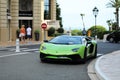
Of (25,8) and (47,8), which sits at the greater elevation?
(47,8)

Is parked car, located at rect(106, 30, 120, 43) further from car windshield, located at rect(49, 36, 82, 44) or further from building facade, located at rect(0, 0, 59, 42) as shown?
car windshield, located at rect(49, 36, 82, 44)

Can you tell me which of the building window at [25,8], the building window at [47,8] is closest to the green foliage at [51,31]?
the building window at [47,8]

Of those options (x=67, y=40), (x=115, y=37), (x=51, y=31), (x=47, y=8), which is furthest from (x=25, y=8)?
(x=67, y=40)

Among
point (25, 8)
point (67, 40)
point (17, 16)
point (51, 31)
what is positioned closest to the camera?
point (67, 40)

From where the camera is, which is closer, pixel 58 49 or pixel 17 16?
pixel 58 49

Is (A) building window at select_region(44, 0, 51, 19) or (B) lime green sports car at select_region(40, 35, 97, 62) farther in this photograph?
(A) building window at select_region(44, 0, 51, 19)

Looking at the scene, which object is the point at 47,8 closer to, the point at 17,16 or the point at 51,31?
the point at 51,31

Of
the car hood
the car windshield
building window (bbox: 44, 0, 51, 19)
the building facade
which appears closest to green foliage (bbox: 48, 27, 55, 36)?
building window (bbox: 44, 0, 51, 19)

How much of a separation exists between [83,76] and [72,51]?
426cm

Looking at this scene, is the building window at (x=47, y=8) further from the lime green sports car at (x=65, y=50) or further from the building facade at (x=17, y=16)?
the lime green sports car at (x=65, y=50)

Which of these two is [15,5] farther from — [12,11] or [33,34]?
[33,34]

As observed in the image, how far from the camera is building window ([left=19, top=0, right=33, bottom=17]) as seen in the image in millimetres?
45531

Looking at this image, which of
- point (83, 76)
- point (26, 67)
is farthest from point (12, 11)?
point (83, 76)

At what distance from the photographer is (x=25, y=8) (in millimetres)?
46062
